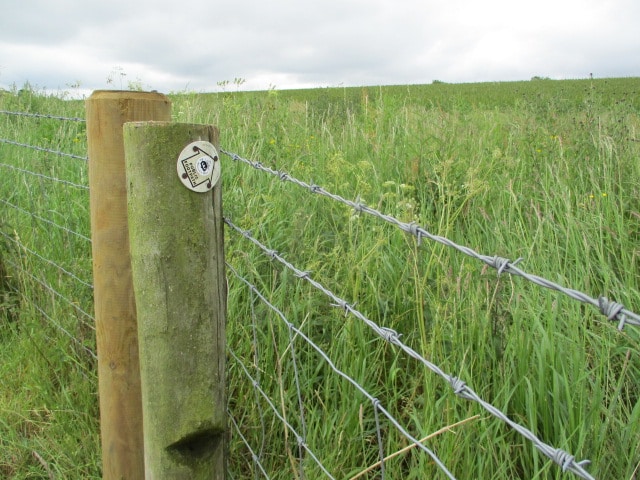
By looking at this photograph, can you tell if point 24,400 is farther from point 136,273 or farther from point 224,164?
point 224,164

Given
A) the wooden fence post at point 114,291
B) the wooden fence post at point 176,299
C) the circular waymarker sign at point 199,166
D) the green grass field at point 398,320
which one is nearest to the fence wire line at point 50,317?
the green grass field at point 398,320

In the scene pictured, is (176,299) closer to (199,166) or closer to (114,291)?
(199,166)

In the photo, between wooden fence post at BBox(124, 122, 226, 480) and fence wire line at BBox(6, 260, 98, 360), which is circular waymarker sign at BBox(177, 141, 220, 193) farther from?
fence wire line at BBox(6, 260, 98, 360)

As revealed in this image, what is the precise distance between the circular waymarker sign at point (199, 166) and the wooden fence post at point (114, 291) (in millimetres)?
378

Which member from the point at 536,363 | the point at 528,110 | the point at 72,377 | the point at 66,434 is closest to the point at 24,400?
the point at 72,377

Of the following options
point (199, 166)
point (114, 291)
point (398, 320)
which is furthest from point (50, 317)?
point (199, 166)

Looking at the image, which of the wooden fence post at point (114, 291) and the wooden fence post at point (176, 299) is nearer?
the wooden fence post at point (176, 299)

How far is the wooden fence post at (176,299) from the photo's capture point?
1.27 meters

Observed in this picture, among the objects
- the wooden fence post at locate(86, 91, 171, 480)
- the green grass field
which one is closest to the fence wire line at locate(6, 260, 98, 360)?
the green grass field

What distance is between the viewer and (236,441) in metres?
1.91

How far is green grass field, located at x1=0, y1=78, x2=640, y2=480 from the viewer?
1.57 metres

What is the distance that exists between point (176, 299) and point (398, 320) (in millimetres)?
1069

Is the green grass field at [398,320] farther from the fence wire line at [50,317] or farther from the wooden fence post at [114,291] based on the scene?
the wooden fence post at [114,291]

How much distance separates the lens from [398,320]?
213cm
